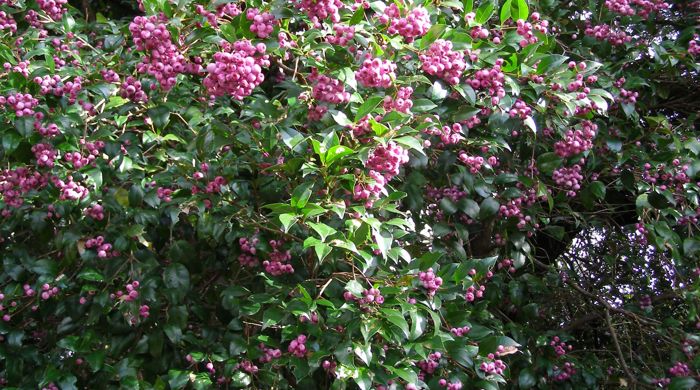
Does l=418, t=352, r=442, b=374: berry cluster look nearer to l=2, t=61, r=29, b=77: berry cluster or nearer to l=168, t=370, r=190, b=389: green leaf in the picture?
l=168, t=370, r=190, b=389: green leaf

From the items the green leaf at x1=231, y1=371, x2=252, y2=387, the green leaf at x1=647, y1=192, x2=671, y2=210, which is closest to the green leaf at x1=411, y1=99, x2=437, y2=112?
the green leaf at x1=231, y1=371, x2=252, y2=387

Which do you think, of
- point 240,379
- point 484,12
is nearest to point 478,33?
point 484,12

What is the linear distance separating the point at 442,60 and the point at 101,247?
1199 millimetres

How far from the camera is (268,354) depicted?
94.2 inches

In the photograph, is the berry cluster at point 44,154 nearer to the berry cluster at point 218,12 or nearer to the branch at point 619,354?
the berry cluster at point 218,12

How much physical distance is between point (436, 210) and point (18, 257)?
149 centimetres

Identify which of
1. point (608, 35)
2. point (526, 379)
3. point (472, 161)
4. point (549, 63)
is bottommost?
point (526, 379)

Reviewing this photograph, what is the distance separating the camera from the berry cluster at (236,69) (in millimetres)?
2096

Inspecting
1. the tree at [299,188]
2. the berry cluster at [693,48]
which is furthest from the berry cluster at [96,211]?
the berry cluster at [693,48]

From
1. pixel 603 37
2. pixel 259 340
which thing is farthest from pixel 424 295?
pixel 603 37

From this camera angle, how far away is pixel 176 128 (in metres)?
2.79

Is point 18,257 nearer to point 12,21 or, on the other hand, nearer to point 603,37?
point 12,21

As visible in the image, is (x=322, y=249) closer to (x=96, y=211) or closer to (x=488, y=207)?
(x=96, y=211)

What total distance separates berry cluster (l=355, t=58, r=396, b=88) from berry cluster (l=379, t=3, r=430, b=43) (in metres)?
0.15
